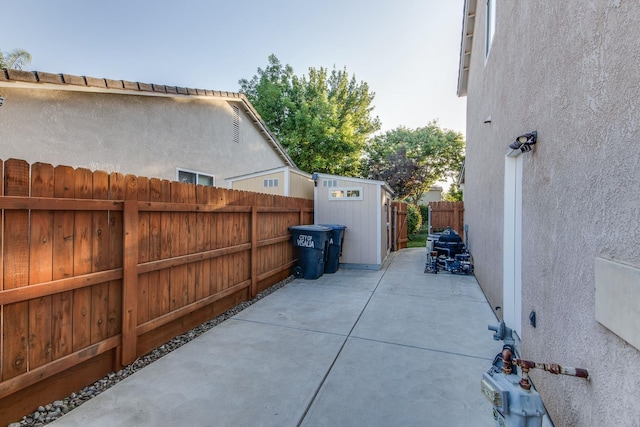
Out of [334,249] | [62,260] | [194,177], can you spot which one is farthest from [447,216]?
[62,260]

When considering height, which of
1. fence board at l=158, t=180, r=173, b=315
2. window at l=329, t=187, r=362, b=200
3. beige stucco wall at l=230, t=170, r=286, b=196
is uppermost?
beige stucco wall at l=230, t=170, r=286, b=196

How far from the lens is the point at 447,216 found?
42.1ft

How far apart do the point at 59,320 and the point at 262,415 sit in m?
1.91

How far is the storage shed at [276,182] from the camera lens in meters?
8.64

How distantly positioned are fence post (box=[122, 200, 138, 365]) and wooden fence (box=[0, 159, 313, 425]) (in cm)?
1

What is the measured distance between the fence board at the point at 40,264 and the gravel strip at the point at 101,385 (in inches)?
15.2

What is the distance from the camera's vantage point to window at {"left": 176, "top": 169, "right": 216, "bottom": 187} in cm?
778

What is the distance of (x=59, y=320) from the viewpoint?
8.29 ft

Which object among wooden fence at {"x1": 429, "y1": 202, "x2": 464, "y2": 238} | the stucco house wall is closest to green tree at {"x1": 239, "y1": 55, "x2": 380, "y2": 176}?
wooden fence at {"x1": 429, "y1": 202, "x2": 464, "y2": 238}

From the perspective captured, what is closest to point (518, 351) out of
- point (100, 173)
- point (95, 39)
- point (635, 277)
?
point (635, 277)

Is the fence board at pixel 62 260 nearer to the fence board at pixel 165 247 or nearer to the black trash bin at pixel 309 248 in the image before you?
the fence board at pixel 165 247

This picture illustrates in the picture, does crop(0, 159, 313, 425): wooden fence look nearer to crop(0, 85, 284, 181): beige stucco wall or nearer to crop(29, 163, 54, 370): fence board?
crop(29, 163, 54, 370): fence board

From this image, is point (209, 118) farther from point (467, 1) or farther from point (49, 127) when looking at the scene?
point (467, 1)

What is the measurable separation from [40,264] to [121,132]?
4945 mm
